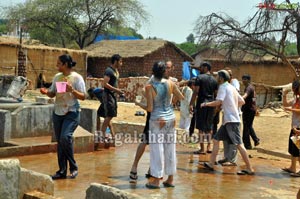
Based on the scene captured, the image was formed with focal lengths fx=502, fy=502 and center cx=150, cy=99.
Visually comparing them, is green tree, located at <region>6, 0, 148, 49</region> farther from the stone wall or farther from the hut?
the stone wall

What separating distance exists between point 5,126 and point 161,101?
3.39 metres

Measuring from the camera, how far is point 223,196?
638 centimetres

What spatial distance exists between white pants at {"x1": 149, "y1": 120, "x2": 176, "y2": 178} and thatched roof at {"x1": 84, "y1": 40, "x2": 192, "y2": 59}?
2515cm

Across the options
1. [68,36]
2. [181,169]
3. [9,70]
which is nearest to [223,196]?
[181,169]

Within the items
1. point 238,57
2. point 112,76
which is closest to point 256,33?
point 238,57

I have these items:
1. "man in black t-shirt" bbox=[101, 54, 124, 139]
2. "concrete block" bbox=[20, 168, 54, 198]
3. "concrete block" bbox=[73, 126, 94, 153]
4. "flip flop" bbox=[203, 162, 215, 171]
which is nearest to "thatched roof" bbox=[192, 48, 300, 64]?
"man in black t-shirt" bbox=[101, 54, 124, 139]

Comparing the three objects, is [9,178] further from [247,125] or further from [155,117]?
[247,125]

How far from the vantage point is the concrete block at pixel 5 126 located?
849cm

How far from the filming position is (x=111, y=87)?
28.9 feet

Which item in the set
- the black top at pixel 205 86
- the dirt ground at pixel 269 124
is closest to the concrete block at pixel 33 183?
the black top at pixel 205 86

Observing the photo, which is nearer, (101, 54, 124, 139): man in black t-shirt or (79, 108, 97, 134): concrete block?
(101, 54, 124, 139): man in black t-shirt

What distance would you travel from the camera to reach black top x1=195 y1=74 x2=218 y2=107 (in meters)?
9.13

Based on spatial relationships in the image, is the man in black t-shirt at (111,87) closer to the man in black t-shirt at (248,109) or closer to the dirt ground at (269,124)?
the man in black t-shirt at (248,109)

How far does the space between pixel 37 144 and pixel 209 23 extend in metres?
15.9
